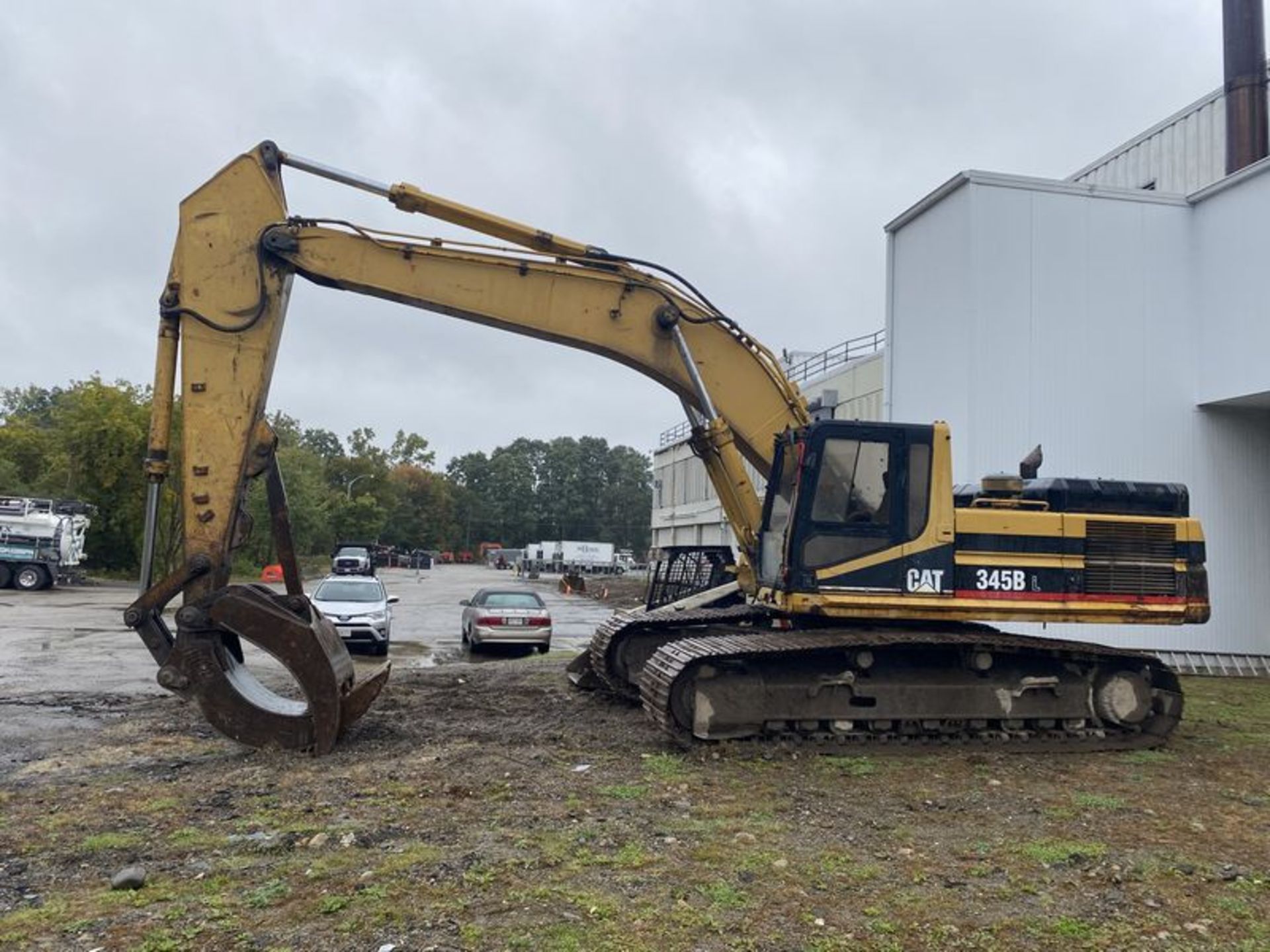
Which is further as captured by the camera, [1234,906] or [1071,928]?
[1234,906]

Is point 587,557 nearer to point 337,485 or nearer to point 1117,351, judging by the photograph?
point 337,485

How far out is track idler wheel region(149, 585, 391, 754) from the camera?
24.8ft

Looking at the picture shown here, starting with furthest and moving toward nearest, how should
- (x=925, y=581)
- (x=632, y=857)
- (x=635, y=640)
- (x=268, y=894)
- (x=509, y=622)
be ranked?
(x=509, y=622) < (x=635, y=640) < (x=925, y=581) < (x=632, y=857) < (x=268, y=894)

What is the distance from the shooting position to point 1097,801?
22.6 feet

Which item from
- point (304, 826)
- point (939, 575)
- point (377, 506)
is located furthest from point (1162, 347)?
point (377, 506)

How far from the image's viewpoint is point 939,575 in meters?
8.44

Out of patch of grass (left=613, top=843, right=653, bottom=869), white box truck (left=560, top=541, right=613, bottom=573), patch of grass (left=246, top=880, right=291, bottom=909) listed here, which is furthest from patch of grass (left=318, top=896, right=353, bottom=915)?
white box truck (left=560, top=541, right=613, bottom=573)

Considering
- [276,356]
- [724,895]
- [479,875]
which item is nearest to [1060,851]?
[724,895]

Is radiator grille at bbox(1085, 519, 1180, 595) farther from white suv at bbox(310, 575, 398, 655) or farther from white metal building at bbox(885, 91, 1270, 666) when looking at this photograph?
white suv at bbox(310, 575, 398, 655)

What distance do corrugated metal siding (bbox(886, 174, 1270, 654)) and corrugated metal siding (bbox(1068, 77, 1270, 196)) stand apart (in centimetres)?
274

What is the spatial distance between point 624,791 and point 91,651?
14.0 meters

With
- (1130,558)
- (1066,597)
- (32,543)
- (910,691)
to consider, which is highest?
(1130,558)

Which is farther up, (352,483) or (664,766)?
(352,483)

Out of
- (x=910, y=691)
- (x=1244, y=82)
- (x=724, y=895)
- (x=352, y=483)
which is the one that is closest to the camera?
(x=724, y=895)
